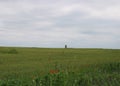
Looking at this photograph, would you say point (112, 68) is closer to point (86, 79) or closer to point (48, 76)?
point (86, 79)

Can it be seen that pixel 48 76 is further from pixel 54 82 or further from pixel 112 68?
pixel 112 68

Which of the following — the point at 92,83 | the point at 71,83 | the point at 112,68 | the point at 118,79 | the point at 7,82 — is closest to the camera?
the point at 7,82

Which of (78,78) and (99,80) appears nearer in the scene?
(78,78)

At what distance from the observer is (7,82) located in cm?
975

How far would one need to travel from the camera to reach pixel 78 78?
1134cm

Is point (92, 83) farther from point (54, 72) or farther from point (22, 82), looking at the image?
point (22, 82)

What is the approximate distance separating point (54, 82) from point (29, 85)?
77 cm

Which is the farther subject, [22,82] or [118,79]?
[118,79]

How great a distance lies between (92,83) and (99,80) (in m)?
0.58

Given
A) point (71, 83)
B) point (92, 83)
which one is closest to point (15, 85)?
point (71, 83)

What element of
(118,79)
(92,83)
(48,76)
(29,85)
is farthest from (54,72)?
(118,79)

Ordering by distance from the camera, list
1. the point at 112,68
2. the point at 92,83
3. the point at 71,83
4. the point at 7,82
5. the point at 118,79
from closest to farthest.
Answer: the point at 7,82
the point at 71,83
the point at 92,83
the point at 118,79
the point at 112,68

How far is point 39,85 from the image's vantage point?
9.95 m

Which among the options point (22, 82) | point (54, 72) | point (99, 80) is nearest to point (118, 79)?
point (99, 80)
